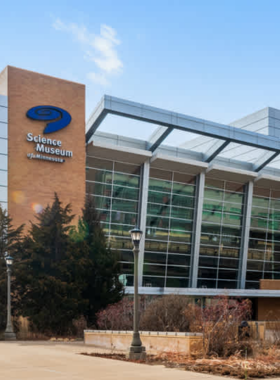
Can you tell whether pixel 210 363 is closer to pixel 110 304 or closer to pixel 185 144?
pixel 110 304

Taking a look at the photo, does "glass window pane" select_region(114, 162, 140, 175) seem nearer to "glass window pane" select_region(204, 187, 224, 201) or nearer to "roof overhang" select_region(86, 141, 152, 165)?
"roof overhang" select_region(86, 141, 152, 165)

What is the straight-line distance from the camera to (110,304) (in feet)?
82.8

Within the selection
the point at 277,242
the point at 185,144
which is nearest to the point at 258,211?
the point at 277,242

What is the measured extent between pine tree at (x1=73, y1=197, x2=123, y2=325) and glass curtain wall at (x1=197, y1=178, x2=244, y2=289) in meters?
16.4

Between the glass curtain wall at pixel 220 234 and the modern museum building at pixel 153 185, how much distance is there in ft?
0.29

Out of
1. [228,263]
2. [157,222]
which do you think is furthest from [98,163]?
[228,263]

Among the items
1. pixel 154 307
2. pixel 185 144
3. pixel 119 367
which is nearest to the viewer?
pixel 119 367

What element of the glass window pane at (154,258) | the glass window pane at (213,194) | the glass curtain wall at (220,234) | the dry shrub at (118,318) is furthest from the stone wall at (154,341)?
the glass window pane at (213,194)

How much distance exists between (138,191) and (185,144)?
23632 millimetres

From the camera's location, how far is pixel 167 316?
18062 mm

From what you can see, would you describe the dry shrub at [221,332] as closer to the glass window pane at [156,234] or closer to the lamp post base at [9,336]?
the lamp post base at [9,336]

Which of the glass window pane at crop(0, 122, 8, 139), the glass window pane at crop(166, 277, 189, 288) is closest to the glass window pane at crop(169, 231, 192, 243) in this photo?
the glass window pane at crop(166, 277, 189, 288)

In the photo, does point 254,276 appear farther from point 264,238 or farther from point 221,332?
point 221,332

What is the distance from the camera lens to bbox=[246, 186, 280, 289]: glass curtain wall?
145 feet
